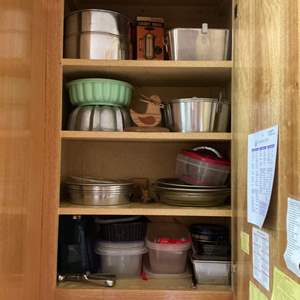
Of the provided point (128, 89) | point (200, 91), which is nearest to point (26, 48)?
point (128, 89)

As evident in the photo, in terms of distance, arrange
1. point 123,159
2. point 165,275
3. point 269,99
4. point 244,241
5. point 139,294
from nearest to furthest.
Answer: point 269,99 < point 244,241 < point 139,294 < point 165,275 < point 123,159

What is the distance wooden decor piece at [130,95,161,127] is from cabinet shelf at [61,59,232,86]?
9cm

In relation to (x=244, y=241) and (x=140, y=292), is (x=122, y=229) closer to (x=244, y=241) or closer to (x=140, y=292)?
(x=140, y=292)

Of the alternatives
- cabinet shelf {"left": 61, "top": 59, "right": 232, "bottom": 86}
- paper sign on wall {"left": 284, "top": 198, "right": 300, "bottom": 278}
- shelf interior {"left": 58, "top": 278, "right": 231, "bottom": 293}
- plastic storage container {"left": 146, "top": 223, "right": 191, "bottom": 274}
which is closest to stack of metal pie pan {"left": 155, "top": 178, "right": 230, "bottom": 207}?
plastic storage container {"left": 146, "top": 223, "right": 191, "bottom": 274}

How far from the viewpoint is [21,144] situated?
84 centimetres

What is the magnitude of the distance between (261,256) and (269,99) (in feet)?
1.10

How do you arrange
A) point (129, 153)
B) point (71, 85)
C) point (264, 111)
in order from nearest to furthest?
point (264, 111), point (71, 85), point (129, 153)

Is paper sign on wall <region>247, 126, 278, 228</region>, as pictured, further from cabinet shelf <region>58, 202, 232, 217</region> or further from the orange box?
the orange box

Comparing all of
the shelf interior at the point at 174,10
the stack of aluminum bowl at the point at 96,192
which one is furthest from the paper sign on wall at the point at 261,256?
the shelf interior at the point at 174,10

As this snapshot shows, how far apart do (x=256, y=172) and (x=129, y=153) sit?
0.66 metres

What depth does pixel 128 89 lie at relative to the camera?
1188 mm

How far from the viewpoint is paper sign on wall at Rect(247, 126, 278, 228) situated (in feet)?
2.37

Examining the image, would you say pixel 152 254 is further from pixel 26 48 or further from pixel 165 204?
pixel 26 48

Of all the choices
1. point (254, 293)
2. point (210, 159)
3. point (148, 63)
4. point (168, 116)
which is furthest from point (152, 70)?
point (254, 293)
